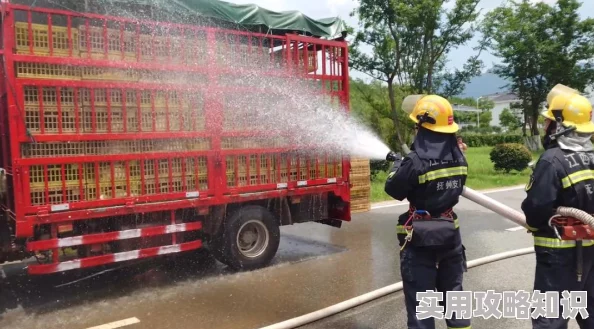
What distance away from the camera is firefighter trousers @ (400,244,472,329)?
3.47m

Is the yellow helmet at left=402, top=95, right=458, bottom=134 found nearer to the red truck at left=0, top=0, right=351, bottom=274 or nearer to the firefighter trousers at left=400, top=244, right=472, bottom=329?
the firefighter trousers at left=400, top=244, right=472, bottom=329

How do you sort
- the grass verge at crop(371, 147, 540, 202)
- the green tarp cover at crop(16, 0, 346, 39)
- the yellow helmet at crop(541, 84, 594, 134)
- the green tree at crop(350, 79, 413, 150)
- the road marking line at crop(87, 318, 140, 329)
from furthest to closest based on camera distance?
the green tree at crop(350, 79, 413, 150)
the grass verge at crop(371, 147, 540, 202)
the green tarp cover at crop(16, 0, 346, 39)
the road marking line at crop(87, 318, 140, 329)
the yellow helmet at crop(541, 84, 594, 134)

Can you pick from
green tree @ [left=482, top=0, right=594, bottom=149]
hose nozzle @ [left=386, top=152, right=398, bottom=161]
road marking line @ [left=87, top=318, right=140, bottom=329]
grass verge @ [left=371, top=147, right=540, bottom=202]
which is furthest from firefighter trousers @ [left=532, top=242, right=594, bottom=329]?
green tree @ [left=482, top=0, right=594, bottom=149]

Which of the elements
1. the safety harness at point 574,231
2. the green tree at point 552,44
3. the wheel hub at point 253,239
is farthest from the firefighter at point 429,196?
the green tree at point 552,44

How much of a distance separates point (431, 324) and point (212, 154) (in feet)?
10.9

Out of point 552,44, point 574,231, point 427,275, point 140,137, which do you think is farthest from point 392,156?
point 552,44

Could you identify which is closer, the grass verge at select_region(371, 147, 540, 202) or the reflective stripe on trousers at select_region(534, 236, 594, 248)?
the reflective stripe on trousers at select_region(534, 236, 594, 248)

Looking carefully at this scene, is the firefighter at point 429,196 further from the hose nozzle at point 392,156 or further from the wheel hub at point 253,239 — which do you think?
the wheel hub at point 253,239

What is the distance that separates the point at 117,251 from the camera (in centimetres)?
554

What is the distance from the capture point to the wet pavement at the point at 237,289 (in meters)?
4.73

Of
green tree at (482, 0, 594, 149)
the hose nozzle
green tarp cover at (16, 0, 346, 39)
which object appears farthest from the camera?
green tree at (482, 0, 594, 149)

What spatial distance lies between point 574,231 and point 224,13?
4.43m

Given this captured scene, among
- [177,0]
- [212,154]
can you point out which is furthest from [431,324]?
[177,0]

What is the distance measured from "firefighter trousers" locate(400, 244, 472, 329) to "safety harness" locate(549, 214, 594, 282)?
0.66 metres
